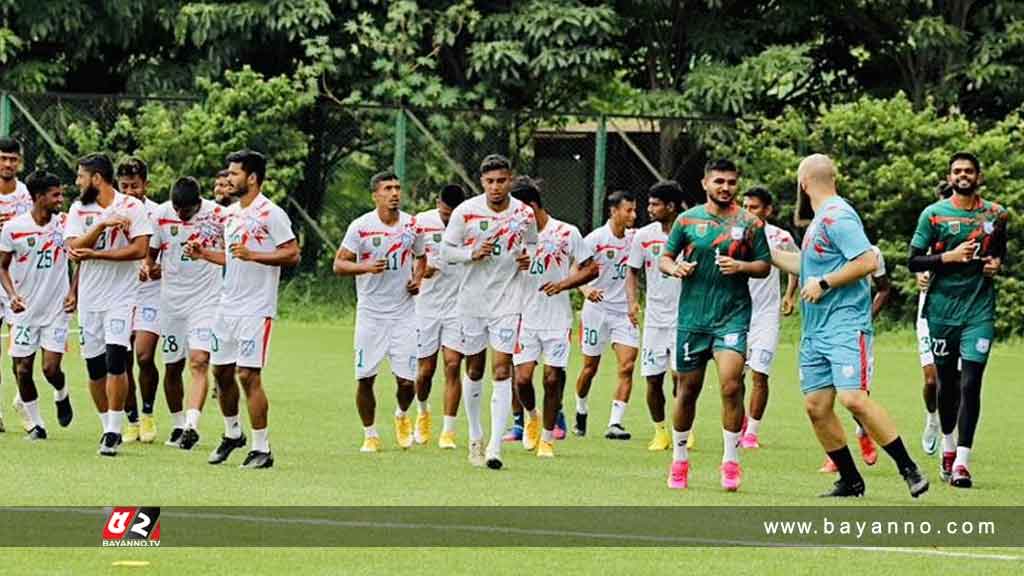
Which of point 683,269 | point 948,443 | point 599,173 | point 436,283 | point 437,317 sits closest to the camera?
point 683,269

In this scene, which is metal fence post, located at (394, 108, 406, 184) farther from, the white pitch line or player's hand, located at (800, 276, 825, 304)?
the white pitch line

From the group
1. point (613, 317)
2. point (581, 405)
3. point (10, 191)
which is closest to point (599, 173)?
point (613, 317)

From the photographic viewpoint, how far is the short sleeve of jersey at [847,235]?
1323 cm

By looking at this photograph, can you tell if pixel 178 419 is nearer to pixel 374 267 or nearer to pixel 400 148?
pixel 374 267

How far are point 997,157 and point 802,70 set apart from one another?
4118 mm

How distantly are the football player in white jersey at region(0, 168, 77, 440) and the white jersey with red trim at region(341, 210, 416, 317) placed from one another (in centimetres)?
232

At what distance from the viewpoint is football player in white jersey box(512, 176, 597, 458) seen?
16516mm

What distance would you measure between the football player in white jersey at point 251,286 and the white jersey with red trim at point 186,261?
1587 mm

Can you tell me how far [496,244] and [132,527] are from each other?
481 centimetres

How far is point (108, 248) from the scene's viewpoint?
1611 cm

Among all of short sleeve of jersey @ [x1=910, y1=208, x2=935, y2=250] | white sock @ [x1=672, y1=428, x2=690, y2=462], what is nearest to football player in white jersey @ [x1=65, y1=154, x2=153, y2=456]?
white sock @ [x1=672, y1=428, x2=690, y2=462]

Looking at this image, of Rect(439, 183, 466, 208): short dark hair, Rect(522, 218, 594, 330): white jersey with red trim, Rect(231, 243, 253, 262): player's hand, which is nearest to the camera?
Rect(231, 243, 253, 262): player's hand

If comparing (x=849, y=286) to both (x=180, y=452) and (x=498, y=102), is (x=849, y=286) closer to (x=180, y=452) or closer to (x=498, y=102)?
(x=180, y=452)

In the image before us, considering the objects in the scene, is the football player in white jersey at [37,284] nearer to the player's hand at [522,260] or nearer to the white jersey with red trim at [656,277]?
the player's hand at [522,260]
